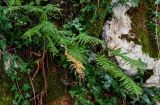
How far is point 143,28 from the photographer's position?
5.07 m

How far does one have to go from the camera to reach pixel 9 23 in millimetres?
4512

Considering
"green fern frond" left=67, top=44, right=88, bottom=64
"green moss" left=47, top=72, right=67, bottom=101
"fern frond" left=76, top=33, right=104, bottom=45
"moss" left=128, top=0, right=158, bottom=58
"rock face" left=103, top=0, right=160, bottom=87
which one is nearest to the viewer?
"green fern frond" left=67, top=44, right=88, bottom=64

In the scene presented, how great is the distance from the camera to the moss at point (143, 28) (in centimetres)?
493

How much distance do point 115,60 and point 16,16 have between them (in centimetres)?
151

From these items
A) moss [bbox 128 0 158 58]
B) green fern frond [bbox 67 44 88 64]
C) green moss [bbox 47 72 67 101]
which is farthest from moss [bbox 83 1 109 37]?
green moss [bbox 47 72 67 101]

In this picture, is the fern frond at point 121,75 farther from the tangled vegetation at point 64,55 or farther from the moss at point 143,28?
the moss at point 143,28

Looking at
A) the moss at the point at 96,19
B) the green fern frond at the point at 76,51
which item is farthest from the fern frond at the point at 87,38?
the moss at the point at 96,19

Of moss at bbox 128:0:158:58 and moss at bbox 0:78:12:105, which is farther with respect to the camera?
moss at bbox 128:0:158:58

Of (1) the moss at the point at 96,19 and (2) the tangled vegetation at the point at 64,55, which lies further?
(1) the moss at the point at 96,19

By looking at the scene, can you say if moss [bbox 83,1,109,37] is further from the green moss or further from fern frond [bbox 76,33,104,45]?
the green moss

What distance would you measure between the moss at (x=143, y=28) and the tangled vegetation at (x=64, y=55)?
18 centimetres

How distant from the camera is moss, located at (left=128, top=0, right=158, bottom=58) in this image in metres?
4.93

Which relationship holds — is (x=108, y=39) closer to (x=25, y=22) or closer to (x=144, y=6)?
(x=144, y=6)

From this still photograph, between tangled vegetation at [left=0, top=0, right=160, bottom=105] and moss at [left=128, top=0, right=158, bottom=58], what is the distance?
0.18 m
